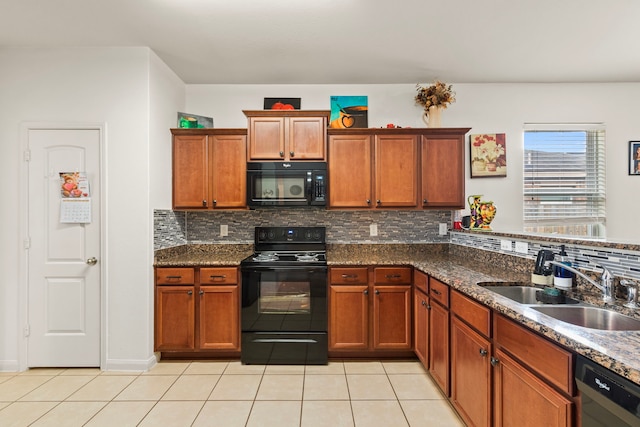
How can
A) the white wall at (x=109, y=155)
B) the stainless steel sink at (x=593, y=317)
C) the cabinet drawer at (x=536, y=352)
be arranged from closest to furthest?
the cabinet drawer at (x=536, y=352) < the stainless steel sink at (x=593, y=317) < the white wall at (x=109, y=155)

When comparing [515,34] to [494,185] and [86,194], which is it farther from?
[86,194]

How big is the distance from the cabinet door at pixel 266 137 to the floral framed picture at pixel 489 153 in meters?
2.03

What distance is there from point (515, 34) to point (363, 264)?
7.20 feet

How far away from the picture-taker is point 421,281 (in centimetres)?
246

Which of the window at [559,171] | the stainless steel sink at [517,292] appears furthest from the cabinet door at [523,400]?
the window at [559,171]

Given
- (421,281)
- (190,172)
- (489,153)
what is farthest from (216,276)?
(489,153)

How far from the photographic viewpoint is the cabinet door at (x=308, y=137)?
9.58ft

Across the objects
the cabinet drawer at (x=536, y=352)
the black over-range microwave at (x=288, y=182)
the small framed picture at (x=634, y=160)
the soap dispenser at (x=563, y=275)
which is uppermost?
the small framed picture at (x=634, y=160)

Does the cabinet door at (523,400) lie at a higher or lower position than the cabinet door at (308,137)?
lower

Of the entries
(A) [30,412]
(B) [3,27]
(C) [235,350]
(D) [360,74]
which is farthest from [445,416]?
(B) [3,27]

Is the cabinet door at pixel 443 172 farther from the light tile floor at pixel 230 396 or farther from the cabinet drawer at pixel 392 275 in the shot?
the light tile floor at pixel 230 396

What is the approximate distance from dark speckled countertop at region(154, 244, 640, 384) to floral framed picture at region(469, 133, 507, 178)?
91cm

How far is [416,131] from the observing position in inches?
117

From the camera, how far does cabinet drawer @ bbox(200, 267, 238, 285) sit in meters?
2.68
